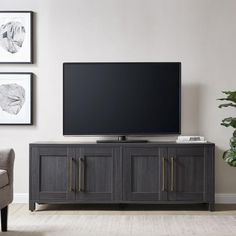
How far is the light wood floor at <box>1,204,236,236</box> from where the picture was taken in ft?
13.8

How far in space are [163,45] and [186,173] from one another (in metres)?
1.49

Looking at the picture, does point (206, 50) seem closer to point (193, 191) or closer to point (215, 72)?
point (215, 72)

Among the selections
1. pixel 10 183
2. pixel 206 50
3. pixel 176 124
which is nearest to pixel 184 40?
pixel 206 50

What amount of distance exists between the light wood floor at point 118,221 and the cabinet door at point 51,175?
0.18m

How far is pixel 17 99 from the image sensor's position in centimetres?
559

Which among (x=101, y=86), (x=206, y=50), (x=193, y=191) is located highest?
(x=206, y=50)

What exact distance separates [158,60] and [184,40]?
0.37 m

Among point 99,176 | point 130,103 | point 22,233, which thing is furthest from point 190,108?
point 22,233

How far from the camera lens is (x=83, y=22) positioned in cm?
559

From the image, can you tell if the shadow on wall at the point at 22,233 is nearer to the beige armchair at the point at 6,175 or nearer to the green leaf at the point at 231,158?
the beige armchair at the point at 6,175

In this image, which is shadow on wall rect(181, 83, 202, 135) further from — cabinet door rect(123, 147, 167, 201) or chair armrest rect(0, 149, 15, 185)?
chair armrest rect(0, 149, 15, 185)

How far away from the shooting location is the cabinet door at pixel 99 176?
16.8 ft

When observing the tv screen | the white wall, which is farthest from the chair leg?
the white wall

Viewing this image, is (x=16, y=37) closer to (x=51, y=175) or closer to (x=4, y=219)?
(x=51, y=175)
